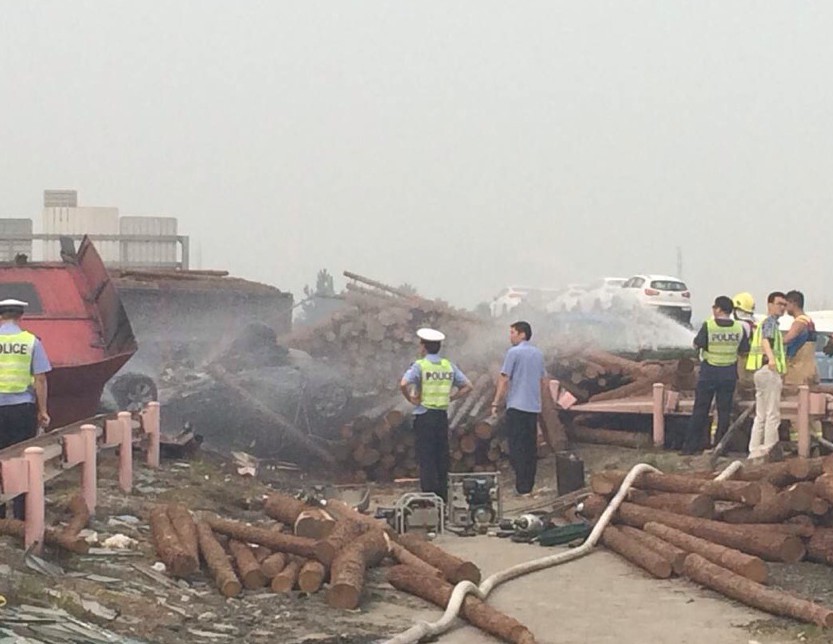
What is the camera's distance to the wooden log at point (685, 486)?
10339mm

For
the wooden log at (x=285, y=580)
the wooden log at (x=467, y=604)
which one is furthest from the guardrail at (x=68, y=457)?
the wooden log at (x=467, y=604)

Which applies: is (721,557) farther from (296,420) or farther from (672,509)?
(296,420)

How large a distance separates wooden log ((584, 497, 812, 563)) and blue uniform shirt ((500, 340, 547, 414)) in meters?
3.56

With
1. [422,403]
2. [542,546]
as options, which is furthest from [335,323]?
[542,546]

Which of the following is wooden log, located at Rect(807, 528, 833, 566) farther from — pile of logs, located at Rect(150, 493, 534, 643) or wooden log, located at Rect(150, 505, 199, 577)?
wooden log, located at Rect(150, 505, 199, 577)

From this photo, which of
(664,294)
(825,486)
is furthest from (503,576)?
(664,294)

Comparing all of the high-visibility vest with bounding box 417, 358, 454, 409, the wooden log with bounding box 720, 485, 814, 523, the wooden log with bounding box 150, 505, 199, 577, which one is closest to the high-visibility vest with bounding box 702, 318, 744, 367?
the high-visibility vest with bounding box 417, 358, 454, 409

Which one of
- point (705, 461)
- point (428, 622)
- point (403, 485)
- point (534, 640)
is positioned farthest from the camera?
point (403, 485)

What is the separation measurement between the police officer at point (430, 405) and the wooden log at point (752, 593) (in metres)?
3.90

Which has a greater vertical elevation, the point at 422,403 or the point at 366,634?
the point at 422,403

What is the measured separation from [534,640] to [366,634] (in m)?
0.97

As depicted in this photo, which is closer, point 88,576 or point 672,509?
point 88,576

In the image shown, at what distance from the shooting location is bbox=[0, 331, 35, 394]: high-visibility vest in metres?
10.3

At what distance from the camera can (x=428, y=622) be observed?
316 inches
